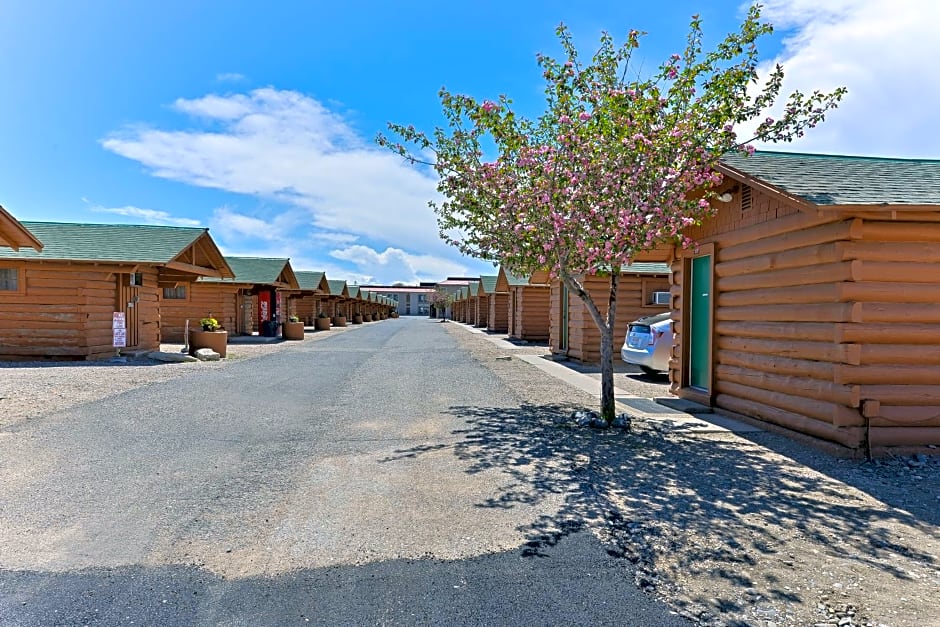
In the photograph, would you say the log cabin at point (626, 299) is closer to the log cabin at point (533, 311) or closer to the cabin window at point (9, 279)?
the log cabin at point (533, 311)

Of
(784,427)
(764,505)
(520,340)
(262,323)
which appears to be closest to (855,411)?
(784,427)

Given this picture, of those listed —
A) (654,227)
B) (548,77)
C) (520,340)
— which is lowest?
(520,340)

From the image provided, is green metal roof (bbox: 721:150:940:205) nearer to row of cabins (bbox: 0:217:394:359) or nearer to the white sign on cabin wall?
row of cabins (bbox: 0:217:394:359)

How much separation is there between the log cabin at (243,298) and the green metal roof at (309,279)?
8.44ft

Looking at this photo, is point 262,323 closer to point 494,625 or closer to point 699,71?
point 699,71

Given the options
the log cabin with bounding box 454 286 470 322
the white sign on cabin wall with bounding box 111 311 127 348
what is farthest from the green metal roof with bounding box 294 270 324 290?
the log cabin with bounding box 454 286 470 322

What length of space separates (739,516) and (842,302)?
310 cm

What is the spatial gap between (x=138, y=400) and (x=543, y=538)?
8163 millimetres

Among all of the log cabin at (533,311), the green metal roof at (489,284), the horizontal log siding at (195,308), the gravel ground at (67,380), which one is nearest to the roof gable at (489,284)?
the green metal roof at (489,284)

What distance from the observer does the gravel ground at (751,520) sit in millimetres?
3111

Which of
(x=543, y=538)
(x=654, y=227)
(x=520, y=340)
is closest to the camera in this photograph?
(x=543, y=538)

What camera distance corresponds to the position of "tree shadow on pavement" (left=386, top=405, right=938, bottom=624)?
3518 mm

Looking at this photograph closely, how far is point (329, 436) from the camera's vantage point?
696 cm

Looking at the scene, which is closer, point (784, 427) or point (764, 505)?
point (764, 505)
